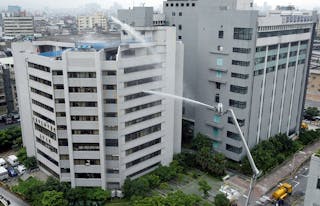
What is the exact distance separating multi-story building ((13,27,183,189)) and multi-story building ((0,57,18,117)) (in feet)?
70.5

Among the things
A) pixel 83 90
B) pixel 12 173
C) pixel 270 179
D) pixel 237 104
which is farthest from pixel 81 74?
pixel 270 179

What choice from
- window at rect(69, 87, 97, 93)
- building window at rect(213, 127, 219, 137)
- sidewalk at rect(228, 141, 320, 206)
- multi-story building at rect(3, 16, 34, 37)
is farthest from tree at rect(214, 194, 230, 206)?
multi-story building at rect(3, 16, 34, 37)

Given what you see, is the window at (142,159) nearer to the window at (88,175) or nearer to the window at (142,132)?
the window at (142,132)

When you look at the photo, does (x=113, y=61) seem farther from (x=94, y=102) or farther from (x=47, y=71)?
(x=47, y=71)

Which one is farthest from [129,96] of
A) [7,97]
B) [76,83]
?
[7,97]

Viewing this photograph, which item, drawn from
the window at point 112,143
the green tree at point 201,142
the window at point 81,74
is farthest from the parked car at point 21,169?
the green tree at point 201,142

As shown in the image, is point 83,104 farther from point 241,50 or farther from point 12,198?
point 241,50

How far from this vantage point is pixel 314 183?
79.5 ft

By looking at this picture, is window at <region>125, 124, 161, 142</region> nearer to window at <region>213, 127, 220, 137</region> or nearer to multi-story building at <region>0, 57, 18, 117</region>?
window at <region>213, 127, 220, 137</region>

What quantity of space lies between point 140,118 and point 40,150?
45.9 feet

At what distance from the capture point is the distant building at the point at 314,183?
77.8 feet

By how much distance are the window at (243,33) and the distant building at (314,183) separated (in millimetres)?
20145

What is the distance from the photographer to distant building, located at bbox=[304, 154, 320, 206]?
933 inches

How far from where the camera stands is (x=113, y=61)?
1316 inches
